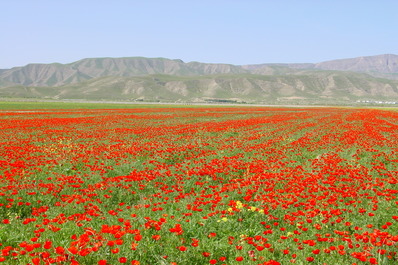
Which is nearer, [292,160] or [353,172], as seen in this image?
[353,172]

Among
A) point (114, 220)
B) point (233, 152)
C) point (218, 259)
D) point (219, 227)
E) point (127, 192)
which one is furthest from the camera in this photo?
point (233, 152)

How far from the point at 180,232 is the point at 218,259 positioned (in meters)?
0.81

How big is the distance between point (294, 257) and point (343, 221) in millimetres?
2774

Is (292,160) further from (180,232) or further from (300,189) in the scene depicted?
(180,232)

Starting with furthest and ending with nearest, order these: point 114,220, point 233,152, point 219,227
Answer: point 233,152, point 114,220, point 219,227

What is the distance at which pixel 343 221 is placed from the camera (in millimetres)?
7523

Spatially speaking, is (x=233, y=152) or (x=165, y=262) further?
(x=233, y=152)

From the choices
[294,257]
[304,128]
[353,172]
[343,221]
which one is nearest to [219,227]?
[294,257]

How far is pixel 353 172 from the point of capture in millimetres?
11117

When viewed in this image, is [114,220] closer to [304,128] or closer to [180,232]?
[180,232]

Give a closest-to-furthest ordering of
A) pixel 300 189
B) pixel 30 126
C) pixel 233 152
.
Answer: pixel 300 189, pixel 233 152, pixel 30 126

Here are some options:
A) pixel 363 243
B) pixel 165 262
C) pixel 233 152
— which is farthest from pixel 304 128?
pixel 165 262

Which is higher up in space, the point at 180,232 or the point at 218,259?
the point at 180,232

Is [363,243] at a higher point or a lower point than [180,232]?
lower
